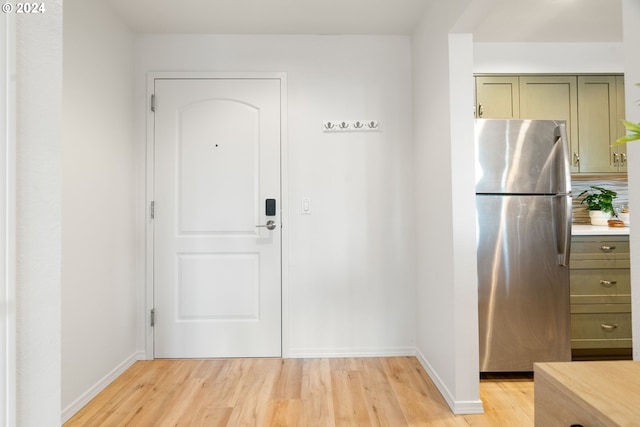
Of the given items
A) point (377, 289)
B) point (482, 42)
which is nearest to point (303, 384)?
point (377, 289)

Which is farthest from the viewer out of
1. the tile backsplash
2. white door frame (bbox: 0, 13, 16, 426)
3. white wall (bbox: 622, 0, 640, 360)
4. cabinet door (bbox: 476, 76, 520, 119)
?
the tile backsplash

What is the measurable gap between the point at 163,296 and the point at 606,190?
12.2 ft

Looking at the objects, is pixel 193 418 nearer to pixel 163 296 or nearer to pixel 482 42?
pixel 163 296

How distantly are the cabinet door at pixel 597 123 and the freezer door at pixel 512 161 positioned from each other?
0.79m

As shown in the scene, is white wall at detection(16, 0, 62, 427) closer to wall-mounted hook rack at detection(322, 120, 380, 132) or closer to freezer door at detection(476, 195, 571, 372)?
wall-mounted hook rack at detection(322, 120, 380, 132)

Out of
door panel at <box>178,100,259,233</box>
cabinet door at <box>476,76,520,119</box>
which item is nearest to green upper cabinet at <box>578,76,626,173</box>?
cabinet door at <box>476,76,520,119</box>

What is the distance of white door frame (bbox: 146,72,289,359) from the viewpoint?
8.98ft

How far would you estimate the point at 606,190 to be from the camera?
3070mm

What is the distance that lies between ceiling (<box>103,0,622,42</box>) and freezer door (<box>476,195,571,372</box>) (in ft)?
4.25

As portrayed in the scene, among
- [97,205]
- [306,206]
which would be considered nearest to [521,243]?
[306,206]

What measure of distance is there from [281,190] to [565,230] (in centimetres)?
194

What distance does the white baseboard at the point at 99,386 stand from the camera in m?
1.96

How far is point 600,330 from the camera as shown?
2574 millimetres

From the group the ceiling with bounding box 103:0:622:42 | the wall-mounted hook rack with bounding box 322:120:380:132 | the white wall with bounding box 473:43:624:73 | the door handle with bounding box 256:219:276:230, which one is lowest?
the door handle with bounding box 256:219:276:230
